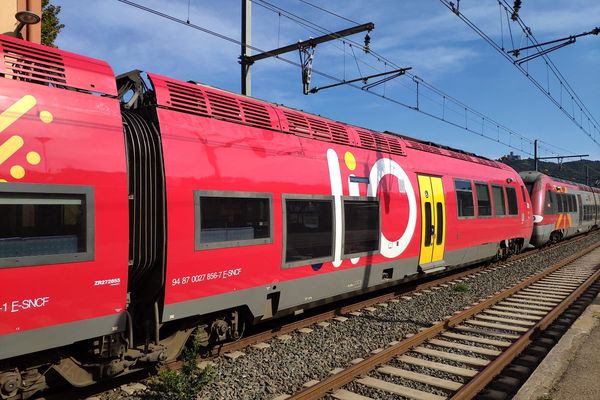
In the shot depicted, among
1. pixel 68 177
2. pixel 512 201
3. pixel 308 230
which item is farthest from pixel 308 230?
pixel 512 201

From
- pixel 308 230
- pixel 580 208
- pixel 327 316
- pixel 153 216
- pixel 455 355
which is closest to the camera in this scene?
pixel 153 216

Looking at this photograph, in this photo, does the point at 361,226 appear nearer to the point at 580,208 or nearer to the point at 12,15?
the point at 12,15

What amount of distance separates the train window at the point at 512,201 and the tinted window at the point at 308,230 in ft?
30.6

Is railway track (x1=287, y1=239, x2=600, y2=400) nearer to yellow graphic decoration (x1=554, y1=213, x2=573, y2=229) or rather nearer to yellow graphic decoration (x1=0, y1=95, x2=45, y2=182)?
yellow graphic decoration (x1=0, y1=95, x2=45, y2=182)

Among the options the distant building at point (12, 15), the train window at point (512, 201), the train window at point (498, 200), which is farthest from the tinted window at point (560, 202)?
the distant building at point (12, 15)

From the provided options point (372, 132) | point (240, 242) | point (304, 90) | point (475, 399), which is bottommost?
point (475, 399)

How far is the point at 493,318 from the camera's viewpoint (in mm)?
8195

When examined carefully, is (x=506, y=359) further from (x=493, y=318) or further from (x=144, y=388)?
(x=144, y=388)

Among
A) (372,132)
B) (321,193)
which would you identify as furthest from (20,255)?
(372,132)

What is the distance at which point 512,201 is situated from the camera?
1472 cm

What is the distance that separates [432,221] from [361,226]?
282 cm

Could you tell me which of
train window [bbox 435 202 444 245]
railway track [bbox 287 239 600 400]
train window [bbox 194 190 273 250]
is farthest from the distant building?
train window [bbox 435 202 444 245]

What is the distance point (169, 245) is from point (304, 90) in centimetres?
854

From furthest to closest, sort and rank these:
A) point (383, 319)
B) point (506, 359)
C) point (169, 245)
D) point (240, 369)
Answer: point (383, 319)
point (506, 359)
point (240, 369)
point (169, 245)
